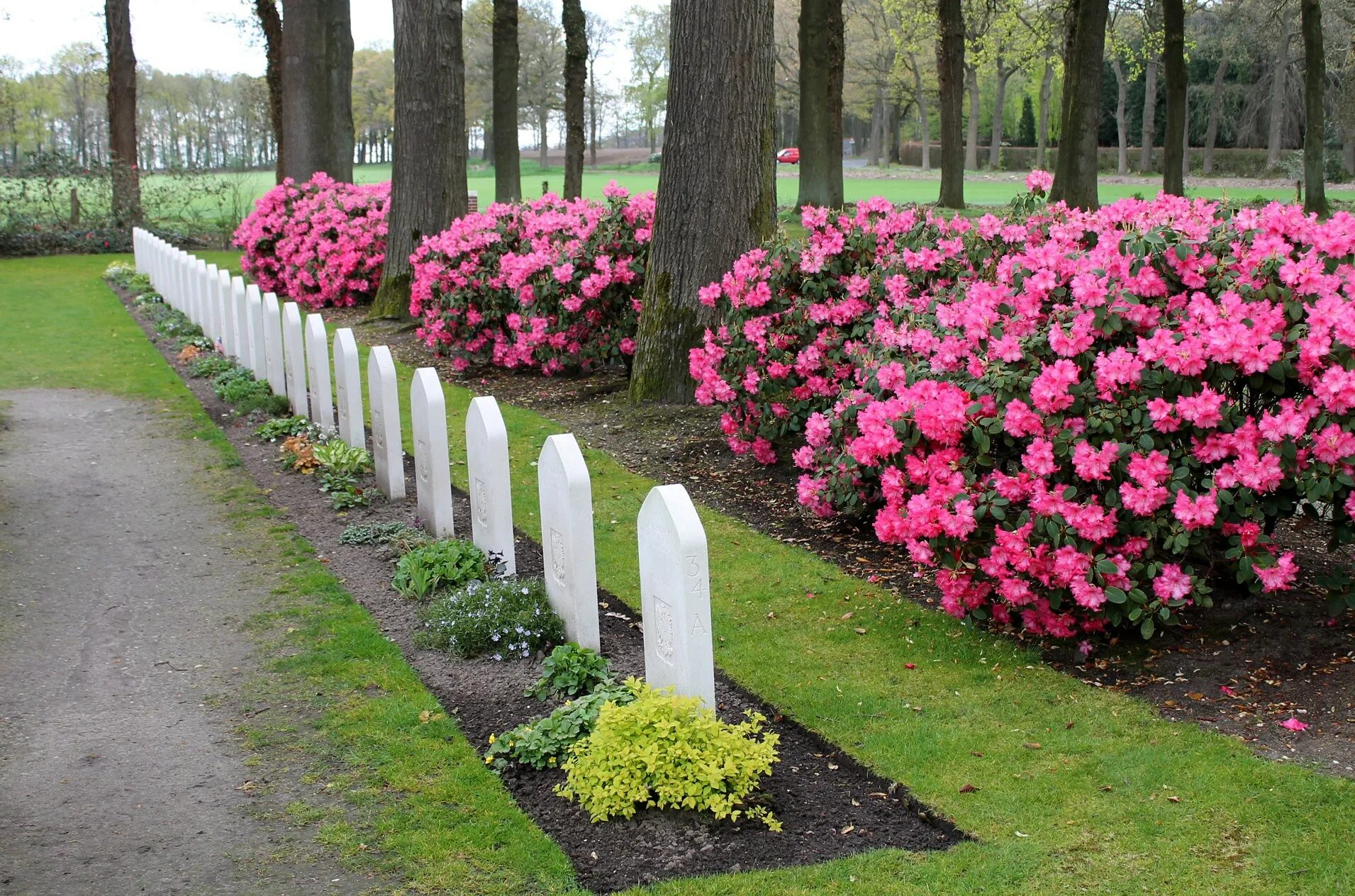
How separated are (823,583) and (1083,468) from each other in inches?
64.4

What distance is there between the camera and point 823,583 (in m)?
5.82

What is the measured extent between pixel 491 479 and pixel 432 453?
848 mm

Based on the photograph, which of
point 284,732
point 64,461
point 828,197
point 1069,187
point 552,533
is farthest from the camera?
point 828,197

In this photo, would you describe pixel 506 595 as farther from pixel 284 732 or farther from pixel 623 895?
pixel 623 895

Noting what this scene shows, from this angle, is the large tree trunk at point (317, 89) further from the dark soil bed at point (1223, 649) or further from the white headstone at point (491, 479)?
the white headstone at point (491, 479)

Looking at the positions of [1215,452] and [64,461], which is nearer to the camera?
[1215,452]

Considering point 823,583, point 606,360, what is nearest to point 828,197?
point 606,360

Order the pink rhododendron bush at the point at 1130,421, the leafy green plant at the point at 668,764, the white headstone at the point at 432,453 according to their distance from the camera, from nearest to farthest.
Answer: the leafy green plant at the point at 668,764 < the pink rhododendron bush at the point at 1130,421 < the white headstone at the point at 432,453

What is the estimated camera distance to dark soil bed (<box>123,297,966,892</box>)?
348 cm

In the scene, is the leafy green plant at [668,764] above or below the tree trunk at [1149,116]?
below

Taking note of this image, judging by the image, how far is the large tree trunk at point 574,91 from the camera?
2255cm

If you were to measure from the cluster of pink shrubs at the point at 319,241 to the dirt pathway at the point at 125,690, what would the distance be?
8.82m

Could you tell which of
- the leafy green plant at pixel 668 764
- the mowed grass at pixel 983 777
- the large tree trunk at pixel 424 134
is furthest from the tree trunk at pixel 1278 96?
the leafy green plant at pixel 668 764

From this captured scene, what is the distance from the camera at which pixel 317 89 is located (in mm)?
21312
